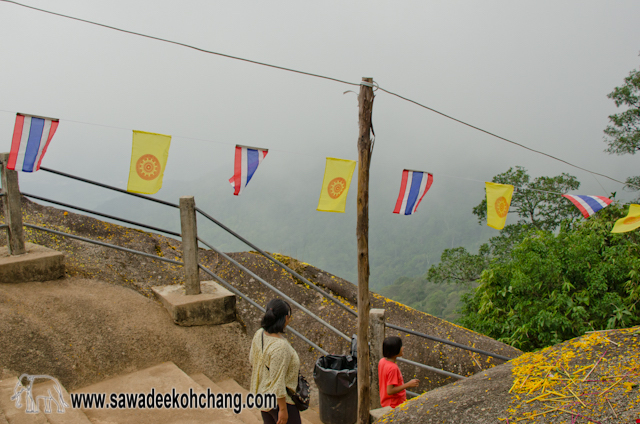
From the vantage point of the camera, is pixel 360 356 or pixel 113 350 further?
pixel 113 350

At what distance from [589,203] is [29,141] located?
21.8ft

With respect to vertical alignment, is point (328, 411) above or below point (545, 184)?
below

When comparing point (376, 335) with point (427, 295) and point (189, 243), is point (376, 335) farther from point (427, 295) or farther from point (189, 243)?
point (427, 295)

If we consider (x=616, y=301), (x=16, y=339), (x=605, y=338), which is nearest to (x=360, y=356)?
(x=605, y=338)

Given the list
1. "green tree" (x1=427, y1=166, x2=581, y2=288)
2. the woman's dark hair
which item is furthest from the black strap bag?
"green tree" (x1=427, y1=166, x2=581, y2=288)

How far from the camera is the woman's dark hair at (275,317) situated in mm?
2387

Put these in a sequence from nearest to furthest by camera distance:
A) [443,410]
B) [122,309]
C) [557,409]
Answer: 1. [557,409]
2. [443,410]
3. [122,309]

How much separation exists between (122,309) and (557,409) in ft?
11.8

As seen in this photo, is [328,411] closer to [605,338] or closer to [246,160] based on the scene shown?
[605,338]

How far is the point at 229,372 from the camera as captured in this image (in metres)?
3.94

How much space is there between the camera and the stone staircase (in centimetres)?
255

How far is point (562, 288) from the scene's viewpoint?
25.3 ft

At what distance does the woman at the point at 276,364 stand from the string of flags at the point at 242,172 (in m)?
2.59

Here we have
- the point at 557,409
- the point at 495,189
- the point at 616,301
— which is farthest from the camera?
the point at 616,301
